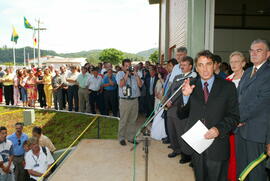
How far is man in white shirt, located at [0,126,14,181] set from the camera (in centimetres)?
662

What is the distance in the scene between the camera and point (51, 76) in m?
10.9

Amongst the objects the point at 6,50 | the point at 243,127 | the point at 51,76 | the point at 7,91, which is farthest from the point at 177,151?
the point at 6,50

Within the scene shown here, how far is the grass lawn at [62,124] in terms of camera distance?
956cm

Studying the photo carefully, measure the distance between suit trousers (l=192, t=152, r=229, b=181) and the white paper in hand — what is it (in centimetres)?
14

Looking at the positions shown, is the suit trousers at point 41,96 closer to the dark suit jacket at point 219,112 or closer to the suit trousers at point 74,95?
the suit trousers at point 74,95

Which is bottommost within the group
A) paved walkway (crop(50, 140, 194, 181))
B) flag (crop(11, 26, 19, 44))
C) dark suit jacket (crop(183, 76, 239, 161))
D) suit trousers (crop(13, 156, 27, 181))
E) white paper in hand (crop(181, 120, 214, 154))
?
suit trousers (crop(13, 156, 27, 181))

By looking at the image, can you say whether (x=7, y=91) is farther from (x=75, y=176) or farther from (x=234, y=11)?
(x=234, y=11)

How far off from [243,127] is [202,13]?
3.32 metres

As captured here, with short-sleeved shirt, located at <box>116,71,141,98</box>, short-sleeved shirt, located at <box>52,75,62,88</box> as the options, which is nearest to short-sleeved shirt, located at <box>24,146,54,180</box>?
short-sleeved shirt, located at <box>116,71,141,98</box>

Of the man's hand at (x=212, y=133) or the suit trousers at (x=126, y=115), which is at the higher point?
the man's hand at (x=212, y=133)

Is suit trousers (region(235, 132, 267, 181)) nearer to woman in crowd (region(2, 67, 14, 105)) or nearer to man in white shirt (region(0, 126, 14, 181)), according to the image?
man in white shirt (region(0, 126, 14, 181))

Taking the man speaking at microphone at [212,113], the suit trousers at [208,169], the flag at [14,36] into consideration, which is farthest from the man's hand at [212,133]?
the flag at [14,36]

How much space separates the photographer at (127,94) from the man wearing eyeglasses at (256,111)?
8.98 feet

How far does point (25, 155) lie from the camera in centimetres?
589
